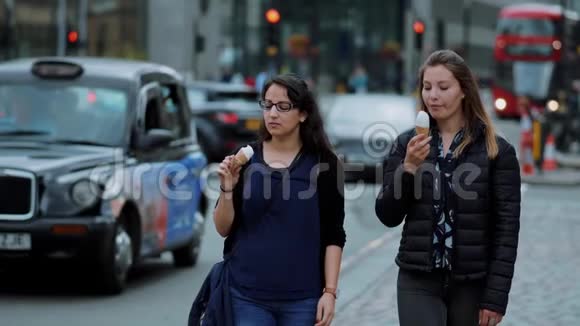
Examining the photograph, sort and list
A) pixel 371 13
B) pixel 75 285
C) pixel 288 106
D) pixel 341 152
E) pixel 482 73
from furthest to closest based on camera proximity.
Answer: pixel 482 73
pixel 371 13
pixel 341 152
pixel 75 285
pixel 288 106

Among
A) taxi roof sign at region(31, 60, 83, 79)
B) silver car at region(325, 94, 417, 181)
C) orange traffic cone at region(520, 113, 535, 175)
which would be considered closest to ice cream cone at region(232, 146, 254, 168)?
taxi roof sign at region(31, 60, 83, 79)

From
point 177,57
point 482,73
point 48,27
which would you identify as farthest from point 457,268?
point 482,73

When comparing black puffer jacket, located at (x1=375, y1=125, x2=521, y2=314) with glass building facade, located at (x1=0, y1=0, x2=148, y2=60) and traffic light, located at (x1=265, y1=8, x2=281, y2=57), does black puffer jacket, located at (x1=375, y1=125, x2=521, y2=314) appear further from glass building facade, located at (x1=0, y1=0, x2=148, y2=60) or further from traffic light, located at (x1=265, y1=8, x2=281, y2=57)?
glass building facade, located at (x1=0, y1=0, x2=148, y2=60)

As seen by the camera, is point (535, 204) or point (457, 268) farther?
point (535, 204)

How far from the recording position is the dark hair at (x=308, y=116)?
542cm

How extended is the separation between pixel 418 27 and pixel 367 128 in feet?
56.5

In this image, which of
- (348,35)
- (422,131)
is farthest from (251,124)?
(348,35)

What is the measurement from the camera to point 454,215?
17.8 ft

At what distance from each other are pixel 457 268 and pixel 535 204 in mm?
17477

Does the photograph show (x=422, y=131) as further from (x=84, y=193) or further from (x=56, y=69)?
(x=56, y=69)

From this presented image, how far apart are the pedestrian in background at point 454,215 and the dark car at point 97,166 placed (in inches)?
212

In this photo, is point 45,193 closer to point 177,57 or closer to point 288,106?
point 288,106

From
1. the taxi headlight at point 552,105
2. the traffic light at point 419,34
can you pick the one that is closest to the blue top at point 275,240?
the taxi headlight at point 552,105

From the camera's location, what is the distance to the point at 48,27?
60.2m
